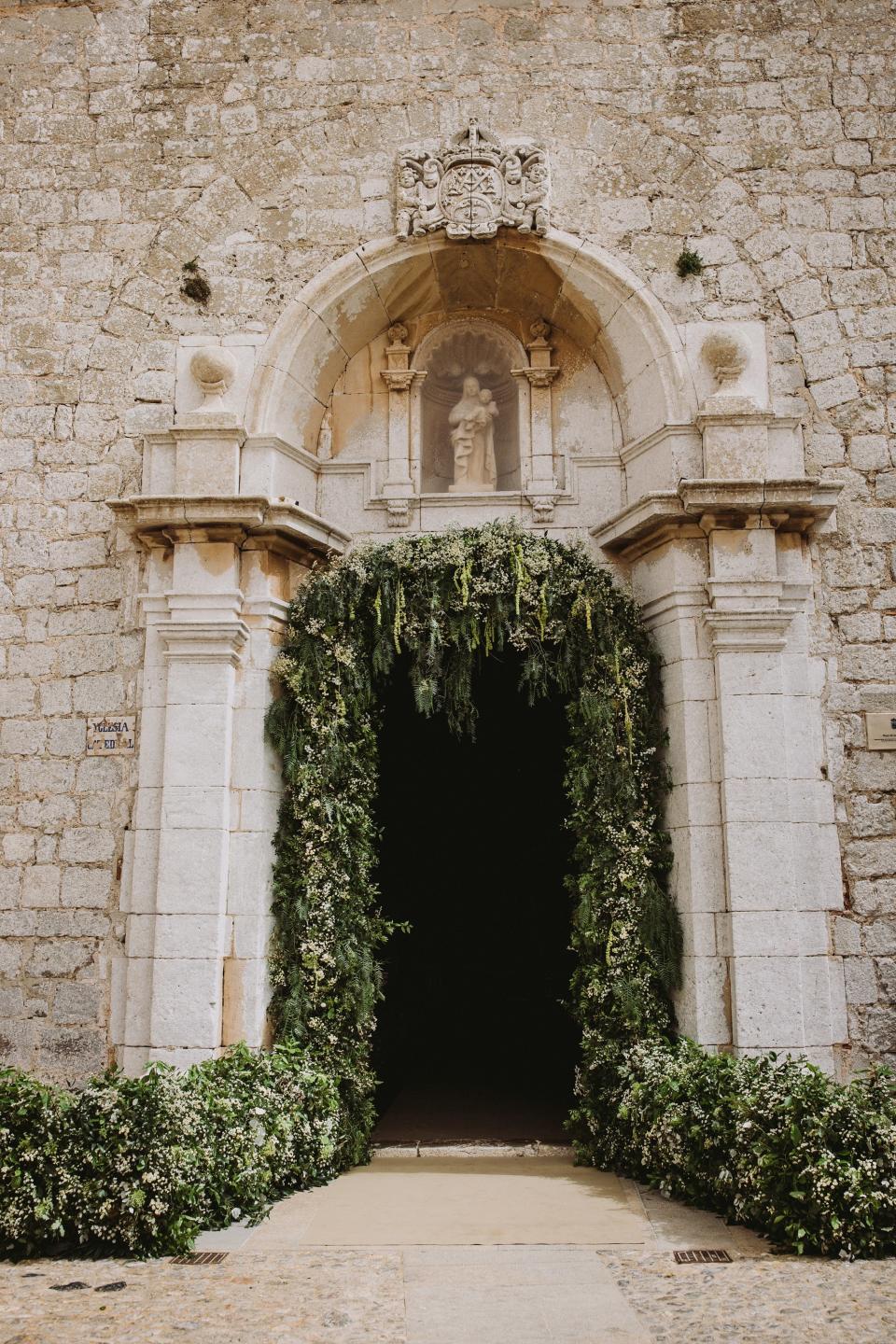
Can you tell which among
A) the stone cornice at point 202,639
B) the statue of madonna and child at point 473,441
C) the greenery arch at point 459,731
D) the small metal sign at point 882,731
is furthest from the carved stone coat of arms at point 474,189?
the small metal sign at point 882,731

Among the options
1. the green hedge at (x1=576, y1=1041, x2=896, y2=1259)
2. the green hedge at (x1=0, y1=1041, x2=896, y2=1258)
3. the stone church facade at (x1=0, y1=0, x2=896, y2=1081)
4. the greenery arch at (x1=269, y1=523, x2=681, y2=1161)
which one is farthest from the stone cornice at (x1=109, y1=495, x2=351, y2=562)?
the green hedge at (x1=576, y1=1041, x2=896, y2=1259)

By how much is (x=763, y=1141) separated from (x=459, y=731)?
256 centimetres

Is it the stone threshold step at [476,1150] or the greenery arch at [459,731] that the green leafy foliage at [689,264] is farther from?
the stone threshold step at [476,1150]

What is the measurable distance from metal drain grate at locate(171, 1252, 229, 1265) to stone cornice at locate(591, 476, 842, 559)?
13.4 feet

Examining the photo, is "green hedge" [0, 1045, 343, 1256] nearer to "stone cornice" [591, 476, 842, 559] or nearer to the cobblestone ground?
the cobblestone ground

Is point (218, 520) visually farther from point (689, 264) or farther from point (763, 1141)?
point (763, 1141)

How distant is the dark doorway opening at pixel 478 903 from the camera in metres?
7.80

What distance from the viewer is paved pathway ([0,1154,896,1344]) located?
11.6 feet

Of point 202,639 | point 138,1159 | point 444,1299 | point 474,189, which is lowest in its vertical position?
point 444,1299

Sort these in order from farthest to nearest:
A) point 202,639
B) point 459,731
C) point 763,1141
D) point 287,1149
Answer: point 459,731, point 202,639, point 287,1149, point 763,1141

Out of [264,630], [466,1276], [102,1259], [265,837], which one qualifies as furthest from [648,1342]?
[264,630]

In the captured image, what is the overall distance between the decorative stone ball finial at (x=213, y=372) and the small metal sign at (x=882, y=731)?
4.00 metres

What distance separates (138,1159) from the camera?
14.1 feet

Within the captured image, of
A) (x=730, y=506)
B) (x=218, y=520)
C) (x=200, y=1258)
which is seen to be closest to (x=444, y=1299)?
(x=200, y=1258)
